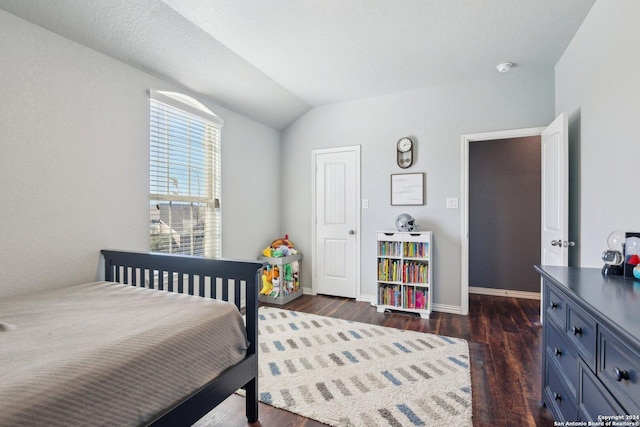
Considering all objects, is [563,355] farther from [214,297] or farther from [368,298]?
[368,298]

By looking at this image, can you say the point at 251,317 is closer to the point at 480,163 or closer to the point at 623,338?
the point at 623,338

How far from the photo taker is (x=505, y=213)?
407 centimetres

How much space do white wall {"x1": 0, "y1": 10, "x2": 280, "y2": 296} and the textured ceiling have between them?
0.60 feet

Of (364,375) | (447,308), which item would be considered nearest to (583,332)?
(364,375)

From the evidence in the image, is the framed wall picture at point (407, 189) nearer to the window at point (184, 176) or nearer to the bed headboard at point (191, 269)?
the window at point (184, 176)

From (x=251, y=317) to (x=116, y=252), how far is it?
3.95ft

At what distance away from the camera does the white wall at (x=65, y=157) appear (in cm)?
178

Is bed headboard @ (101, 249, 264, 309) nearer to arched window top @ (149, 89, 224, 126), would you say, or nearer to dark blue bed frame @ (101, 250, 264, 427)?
dark blue bed frame @ (101, 250, 264, 427)

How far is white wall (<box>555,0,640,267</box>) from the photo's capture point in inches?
61.9

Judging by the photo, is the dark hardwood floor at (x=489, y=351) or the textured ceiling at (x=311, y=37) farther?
the textured ceiling at (x=311, y=37)

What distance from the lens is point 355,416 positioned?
64.4 inches

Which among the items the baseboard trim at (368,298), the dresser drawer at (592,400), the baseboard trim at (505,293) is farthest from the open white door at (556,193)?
the baseboard trim at (368,298)

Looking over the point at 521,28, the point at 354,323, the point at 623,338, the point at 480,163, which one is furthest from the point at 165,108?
the point at 480,163

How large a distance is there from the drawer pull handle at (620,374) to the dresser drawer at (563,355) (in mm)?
351
